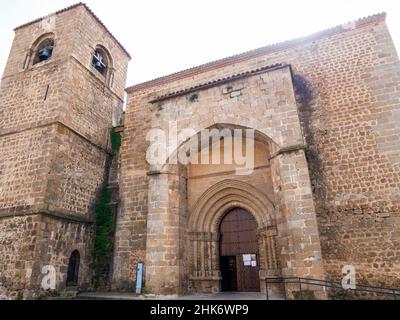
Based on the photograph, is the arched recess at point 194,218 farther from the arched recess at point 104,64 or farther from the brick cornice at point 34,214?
the arched recess at point 104,64

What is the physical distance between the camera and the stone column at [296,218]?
5.89 meters

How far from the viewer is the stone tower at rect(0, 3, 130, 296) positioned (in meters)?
7.71

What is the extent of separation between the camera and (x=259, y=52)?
375 inches

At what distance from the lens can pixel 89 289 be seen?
8828 millimetres

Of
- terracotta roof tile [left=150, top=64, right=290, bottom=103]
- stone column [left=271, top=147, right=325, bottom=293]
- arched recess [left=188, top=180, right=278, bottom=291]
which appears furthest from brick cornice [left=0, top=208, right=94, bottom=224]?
stone column [left=271, top=147, right=325, bottom=293]

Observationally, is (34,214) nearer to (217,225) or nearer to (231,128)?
(217,225)

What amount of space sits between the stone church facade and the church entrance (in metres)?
0.04

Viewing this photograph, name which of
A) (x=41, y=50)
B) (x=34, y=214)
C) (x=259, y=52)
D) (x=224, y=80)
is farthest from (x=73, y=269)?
(x=259, y=52)

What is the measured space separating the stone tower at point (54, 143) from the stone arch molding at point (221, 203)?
3724 mm

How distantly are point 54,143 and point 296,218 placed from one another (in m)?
7.13

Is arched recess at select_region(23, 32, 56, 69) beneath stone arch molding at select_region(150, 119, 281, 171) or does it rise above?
above

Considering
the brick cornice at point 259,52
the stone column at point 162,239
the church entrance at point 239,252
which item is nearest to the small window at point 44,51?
the brick cornice at point 259,52

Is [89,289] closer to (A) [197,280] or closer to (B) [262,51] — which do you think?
(A) [197,280]

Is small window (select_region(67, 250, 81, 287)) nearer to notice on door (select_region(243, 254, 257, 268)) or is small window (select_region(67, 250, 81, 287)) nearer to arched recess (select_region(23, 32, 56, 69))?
notice on door (select_region(243, 254, 257, 268))
